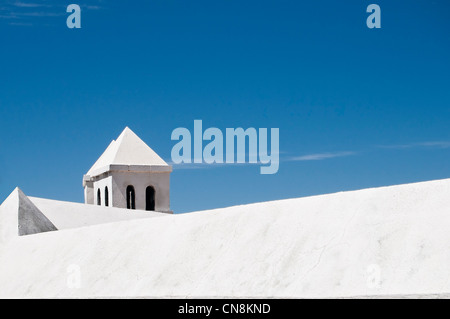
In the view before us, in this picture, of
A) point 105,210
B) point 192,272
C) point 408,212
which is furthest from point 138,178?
point 408,212

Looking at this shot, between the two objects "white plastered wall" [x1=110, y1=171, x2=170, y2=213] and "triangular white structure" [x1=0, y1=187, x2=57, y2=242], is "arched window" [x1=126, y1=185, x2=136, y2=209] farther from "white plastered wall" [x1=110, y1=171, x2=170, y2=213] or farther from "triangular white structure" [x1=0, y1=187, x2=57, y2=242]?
"triangular white structure" [x1=0, y1=187, x2=57, y2=242]

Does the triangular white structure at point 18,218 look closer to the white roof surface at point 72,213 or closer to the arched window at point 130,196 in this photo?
the white roof surface at point 72,213

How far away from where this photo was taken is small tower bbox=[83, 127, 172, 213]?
27859mm

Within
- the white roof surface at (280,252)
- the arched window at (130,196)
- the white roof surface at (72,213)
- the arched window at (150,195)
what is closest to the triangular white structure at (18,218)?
the white roof surface at (280,252)

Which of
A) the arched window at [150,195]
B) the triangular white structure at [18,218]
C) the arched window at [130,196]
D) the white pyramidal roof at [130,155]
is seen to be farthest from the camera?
the arched window at [150,195]

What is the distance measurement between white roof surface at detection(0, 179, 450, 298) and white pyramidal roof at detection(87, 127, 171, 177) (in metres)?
17.8

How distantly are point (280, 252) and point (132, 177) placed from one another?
69.9 ft

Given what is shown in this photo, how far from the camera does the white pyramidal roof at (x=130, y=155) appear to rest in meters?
28.1

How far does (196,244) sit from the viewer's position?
8.28m

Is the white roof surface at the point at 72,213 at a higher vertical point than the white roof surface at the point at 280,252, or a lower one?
higher

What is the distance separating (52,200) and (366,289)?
43.9ft

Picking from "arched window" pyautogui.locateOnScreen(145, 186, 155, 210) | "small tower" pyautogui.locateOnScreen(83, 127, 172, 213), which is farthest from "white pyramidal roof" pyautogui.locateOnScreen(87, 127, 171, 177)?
"arched window" pyautogui.locateOnScreen(145, 186, 155, 210)

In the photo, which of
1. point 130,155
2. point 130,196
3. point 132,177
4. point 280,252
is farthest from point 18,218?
point 130,155

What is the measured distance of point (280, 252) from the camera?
714 centimetres
